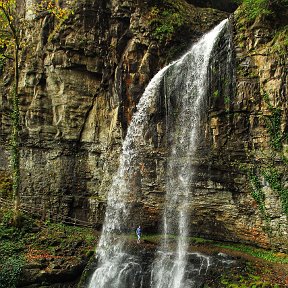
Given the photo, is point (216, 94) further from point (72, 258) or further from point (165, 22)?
point (72, 258)

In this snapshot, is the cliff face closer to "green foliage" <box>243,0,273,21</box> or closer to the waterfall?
the waterfall

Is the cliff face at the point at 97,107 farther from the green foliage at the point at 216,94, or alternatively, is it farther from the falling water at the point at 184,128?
the falling water at the point at 184,128

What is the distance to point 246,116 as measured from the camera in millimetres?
14820

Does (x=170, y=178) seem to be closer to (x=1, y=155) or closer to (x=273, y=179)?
(x=273, y=179)

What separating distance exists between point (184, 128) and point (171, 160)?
6.20 feet

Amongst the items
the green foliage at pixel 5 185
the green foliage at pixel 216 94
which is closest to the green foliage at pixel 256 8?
the green foliage at pixel 216 94

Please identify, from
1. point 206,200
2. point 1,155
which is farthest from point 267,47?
point 1,155

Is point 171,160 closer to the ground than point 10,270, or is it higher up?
higher up

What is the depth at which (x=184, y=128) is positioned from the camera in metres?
16.6

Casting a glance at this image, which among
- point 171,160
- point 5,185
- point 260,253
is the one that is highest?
point 171,160

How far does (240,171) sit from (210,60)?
5915 mm

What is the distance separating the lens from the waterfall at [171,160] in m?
15.1

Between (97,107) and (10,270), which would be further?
(97,107)

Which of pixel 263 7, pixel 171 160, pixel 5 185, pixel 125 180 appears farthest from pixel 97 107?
pixel 263 7
